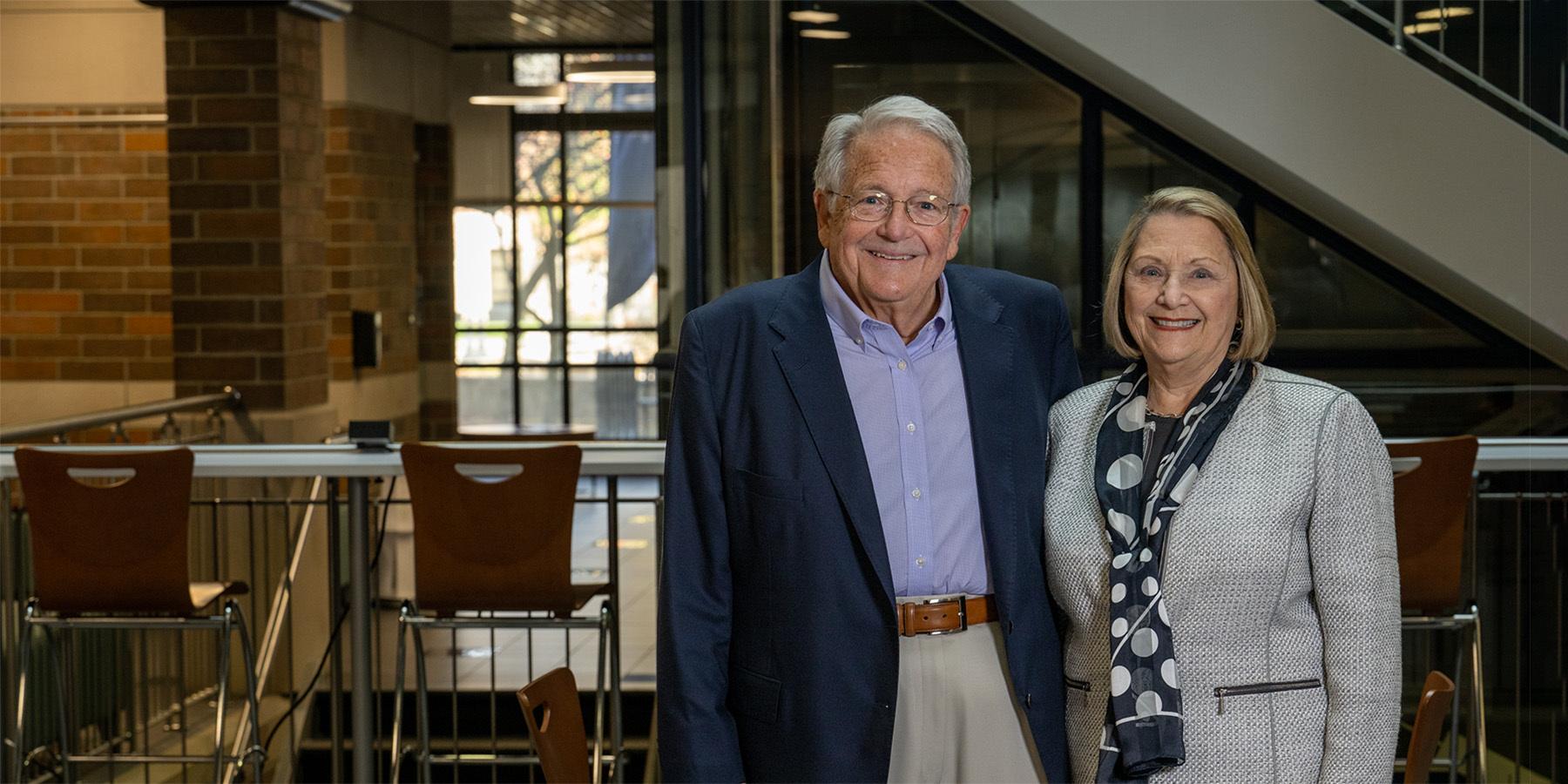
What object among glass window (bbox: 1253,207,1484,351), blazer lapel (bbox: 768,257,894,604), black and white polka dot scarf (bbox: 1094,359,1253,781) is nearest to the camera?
black and white polka dot scarf (bbox: 1094,359,1253,781)

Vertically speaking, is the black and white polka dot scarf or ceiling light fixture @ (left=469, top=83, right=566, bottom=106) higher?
ceiling light fixture @ (left=469, top=83, right=566, bottom=106)

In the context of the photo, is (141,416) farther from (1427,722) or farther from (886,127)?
(1427,722)

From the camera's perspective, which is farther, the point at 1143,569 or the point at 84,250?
the point at 84,250

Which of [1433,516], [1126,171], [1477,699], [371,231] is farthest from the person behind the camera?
[371,231]

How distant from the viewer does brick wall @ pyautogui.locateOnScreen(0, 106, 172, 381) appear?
24.0 ft

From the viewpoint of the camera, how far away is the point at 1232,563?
168 centimetres

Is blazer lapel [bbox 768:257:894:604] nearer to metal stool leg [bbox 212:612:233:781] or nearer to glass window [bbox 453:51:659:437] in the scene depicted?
metal stool leg [bbox 212:612:233:781]

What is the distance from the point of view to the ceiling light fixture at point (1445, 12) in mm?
5191

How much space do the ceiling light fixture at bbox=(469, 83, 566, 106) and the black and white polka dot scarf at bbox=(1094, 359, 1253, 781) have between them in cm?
451

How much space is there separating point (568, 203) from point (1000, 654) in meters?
4.45

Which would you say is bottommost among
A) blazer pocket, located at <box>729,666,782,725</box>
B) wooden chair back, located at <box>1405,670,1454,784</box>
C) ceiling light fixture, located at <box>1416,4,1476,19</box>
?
wooden chair back, located at <box>1405,670,1454,784</box>

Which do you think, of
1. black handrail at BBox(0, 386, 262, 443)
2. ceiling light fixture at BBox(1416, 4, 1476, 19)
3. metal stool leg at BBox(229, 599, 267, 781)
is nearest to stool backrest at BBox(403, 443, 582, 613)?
metal stool leg at BBox(229, 599, 267, 781)

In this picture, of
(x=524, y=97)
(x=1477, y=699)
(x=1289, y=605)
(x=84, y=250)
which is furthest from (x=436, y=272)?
(x=1289, y=605)

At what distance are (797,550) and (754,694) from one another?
0.20m
